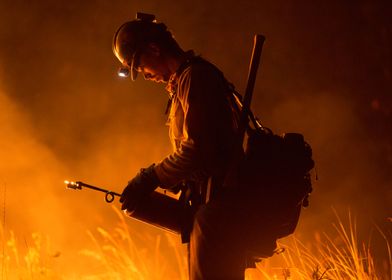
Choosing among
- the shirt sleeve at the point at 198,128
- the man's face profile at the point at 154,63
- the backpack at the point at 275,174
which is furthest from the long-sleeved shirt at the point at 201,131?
the man's face profile at the point at 154,63

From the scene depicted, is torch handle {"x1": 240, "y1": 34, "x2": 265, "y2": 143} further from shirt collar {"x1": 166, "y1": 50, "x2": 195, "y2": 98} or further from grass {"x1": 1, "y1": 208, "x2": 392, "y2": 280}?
grass {"x1": 1, "y1": 208, "x2": 392, "y2": 280}

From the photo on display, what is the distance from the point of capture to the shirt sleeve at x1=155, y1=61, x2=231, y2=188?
2850mm

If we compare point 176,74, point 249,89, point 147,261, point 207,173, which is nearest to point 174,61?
point 176,74

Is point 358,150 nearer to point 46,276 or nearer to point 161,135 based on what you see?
point 161,135

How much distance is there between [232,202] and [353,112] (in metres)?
8.22

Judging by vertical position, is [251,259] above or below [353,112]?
below

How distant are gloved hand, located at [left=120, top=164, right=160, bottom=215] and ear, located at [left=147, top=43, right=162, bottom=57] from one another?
0.69 meters

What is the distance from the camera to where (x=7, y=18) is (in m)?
7.80

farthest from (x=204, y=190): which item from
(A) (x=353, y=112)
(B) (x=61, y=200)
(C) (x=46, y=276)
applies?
(A) (x=353, y=112)

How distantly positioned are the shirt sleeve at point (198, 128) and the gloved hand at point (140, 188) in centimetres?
4

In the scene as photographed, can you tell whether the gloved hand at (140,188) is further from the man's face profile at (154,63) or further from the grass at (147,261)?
the grass at (147,261)

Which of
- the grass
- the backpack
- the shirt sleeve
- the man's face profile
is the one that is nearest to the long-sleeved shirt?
the shirt sleeve

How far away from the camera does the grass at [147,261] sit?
189 inches

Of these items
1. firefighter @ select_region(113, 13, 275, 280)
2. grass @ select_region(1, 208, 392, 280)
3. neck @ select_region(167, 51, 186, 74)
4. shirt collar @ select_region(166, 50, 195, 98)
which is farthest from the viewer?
grass @ select_region(1, 208, 392, 280)
